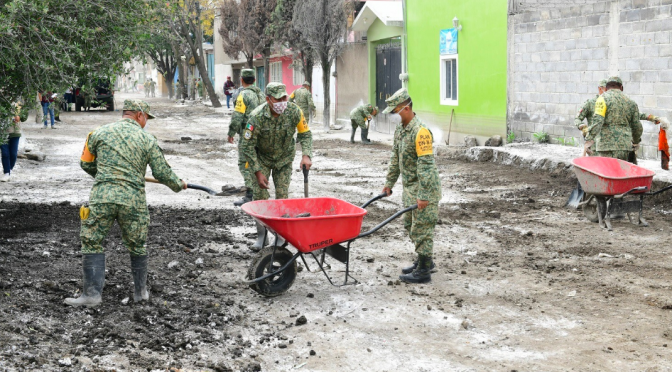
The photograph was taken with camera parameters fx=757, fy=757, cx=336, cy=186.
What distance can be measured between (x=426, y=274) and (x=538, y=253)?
5.85 feet

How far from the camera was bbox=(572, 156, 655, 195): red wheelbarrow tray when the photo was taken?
343 inches

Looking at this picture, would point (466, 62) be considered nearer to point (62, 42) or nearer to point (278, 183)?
point (278, 183)

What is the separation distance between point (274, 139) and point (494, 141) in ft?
35.0

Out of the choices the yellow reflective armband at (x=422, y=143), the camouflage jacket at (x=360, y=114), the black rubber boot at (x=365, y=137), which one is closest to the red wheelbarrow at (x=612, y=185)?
the yellow reflective armband at (x=422, y=143)

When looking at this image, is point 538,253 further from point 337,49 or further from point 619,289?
point 337,49

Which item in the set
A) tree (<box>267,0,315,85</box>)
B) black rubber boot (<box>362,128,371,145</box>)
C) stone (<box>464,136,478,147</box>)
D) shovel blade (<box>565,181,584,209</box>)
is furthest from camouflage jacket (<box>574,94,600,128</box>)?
tree (<box>267,0,315,85</box>)

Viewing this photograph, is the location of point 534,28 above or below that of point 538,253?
above

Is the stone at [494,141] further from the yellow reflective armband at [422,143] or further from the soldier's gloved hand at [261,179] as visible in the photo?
the yellow reflective armband at [422,143]

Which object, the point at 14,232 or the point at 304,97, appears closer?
the point at 14,232

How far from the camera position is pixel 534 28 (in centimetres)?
1630

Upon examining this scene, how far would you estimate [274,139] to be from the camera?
300 inches

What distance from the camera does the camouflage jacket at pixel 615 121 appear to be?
9.59m

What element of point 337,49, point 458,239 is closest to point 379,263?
point 458,239

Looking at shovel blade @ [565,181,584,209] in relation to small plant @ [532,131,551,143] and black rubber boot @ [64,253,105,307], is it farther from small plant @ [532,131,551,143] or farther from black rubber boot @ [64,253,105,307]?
black rubber boot @ [64,253,105,307]
